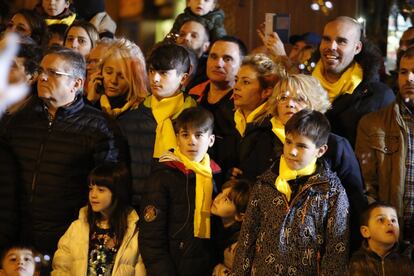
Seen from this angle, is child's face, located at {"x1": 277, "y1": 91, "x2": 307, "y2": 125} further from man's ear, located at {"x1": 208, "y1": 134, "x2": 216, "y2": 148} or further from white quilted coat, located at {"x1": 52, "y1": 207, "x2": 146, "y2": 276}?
white quilted coat, located at {"x1": 52, "y1": 207, "x2": 146, "y2": 276}

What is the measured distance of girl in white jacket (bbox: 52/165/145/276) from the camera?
455cm

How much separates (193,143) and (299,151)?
2.19 feet

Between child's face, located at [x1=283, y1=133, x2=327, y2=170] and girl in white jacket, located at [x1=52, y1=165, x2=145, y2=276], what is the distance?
105 cm

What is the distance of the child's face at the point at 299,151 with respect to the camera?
13.3 ft

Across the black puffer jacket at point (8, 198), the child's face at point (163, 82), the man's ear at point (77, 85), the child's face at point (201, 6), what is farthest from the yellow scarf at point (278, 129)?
the child's face at point (201, 6)

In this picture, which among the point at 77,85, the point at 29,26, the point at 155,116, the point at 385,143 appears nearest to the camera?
the point at 385,143

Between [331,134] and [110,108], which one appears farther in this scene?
[110,108]

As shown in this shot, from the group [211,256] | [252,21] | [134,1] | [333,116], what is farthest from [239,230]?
[252,21]

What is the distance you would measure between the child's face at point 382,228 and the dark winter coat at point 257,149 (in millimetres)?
736

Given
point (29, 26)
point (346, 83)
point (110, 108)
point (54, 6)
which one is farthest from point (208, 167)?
point (54, 6)

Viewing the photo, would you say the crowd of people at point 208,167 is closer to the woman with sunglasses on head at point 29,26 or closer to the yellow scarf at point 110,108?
the yellow scarf at point 110,108

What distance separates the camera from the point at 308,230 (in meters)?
4.01

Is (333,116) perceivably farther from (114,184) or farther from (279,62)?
(114,184)

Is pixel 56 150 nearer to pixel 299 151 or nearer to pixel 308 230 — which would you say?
pixel 299 151
